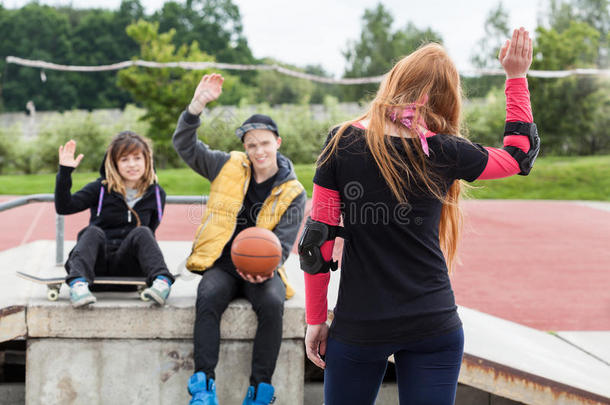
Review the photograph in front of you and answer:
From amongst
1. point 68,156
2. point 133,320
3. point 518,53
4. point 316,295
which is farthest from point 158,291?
point 518,53

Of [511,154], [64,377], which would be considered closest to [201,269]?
[64,377]

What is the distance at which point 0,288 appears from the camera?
4.14 m

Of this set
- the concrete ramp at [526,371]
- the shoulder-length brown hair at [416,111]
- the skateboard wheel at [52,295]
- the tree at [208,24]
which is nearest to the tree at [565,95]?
the concrete ramp at [526,371]

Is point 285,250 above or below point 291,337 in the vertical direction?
above

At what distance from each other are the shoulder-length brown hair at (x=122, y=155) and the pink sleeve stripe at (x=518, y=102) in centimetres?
295

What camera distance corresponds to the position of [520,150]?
1948 millimetres

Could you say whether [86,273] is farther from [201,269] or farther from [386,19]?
[386,19]

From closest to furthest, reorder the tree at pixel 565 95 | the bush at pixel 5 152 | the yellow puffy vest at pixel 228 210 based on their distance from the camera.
A: the yellow puffy vest at pixel 228 210
the bush at pixel 5 152
the tree at pixel 565 95

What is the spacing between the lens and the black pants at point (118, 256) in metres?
3.76

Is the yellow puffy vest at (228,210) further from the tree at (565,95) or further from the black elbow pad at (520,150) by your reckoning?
the tree at (565,95)

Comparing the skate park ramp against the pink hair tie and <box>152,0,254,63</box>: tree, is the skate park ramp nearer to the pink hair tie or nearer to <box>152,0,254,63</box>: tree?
the pink hair tie

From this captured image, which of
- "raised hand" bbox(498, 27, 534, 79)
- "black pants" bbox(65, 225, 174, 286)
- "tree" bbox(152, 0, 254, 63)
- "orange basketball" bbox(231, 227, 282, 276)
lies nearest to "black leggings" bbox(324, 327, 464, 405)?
"raised hand" bbox(498, 27, 534, 79)

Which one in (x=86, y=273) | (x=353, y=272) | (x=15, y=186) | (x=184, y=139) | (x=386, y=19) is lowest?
(x=15, y=186)

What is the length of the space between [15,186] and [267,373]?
21.8 m
